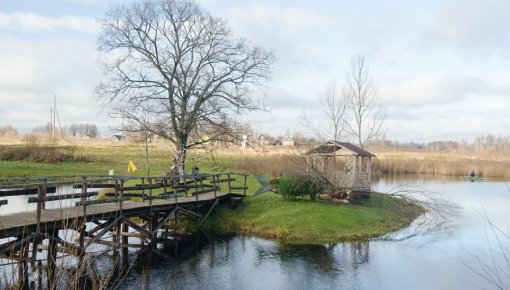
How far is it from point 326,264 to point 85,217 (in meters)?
9.02

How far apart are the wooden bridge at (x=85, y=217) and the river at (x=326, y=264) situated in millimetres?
1524

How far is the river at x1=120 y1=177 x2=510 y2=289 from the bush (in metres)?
4.65

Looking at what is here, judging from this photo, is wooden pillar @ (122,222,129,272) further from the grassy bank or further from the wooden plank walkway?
the grassy bank

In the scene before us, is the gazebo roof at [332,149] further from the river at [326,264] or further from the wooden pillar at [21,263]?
the wooden pillar at [21,263]

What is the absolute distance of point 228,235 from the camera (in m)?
19.8

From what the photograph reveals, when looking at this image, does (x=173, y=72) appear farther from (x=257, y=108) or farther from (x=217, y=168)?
(x=217, y=168)

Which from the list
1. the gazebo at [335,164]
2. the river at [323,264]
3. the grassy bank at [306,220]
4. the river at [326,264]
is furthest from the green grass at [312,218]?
the gazebo at [335,164]

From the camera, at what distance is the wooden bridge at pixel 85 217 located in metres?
11.2

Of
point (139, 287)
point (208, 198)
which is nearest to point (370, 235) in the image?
point (208, 198)

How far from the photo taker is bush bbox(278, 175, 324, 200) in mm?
22875

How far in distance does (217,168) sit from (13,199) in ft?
65.1

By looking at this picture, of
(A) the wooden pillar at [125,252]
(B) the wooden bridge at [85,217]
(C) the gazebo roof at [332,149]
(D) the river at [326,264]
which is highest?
(C) the gazebo roof at [332,149]

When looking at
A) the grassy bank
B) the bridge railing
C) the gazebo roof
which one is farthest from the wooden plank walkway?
the gazebo roof

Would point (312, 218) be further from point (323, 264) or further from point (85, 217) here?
point (85, 217)
